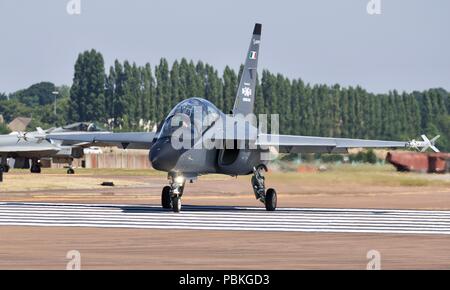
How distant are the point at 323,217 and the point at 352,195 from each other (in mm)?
15893

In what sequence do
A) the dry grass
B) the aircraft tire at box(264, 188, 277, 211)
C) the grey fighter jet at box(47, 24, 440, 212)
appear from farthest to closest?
the dry grass, the aircraft tire at box(264, 188, 277, 211), the grey fighter jet at box(47, 24, 440, 212)

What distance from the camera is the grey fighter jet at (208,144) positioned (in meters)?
30.0

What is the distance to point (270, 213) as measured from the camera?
104 feet

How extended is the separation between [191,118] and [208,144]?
1.19m

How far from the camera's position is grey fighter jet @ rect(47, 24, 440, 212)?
98.4 feet

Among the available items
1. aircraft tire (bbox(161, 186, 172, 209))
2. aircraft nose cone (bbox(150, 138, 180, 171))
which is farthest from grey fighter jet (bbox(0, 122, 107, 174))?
aircraft nose cone (bbox(150, 138, 180, 171))

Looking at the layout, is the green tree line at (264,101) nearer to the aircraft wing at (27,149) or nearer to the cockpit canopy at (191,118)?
the aircraft wing at (27,149)

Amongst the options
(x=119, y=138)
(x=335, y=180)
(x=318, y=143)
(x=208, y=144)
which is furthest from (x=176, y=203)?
(x=335, y=180)

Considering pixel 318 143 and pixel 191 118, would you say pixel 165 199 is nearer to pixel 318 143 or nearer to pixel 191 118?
pixel 191 118

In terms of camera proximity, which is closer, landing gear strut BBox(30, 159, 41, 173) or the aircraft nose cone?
the aircraft nose cone

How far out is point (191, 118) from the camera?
3048 cm

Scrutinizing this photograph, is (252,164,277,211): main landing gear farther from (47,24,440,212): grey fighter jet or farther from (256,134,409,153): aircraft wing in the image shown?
(256,134,409,153): aircraft wing

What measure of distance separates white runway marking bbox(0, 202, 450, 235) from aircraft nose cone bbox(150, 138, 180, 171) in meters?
1.42
